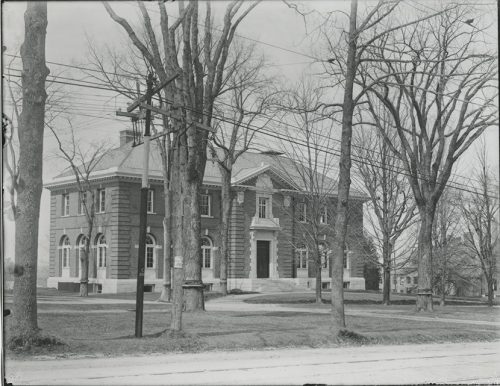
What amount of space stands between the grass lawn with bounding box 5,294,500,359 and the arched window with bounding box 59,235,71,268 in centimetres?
1251

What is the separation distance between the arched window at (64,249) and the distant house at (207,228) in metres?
0.05

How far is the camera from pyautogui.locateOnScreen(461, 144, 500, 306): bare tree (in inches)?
1124

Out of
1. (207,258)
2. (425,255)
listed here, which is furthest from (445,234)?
(207,258)

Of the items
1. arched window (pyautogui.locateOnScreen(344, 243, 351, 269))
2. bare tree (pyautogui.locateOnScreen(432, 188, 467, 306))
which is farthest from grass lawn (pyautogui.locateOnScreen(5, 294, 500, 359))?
arched window (pyautogui.locateOnScreen(344, 243, 351, 269))

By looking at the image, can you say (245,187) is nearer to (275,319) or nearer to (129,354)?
(275,319)

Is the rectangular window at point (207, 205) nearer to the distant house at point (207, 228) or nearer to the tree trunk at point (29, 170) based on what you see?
the distant house at point (207, 228)

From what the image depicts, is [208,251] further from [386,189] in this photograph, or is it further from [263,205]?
[386,189]

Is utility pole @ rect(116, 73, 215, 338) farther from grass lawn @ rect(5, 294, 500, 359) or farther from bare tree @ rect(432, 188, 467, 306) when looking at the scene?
bare tree @ rect(432, 188, 467, 306)

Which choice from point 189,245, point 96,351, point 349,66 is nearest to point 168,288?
point 189,245

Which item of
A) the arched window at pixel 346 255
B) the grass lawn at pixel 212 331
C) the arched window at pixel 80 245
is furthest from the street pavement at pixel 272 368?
the arched window at pixel 80 245

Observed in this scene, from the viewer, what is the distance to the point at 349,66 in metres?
16.6

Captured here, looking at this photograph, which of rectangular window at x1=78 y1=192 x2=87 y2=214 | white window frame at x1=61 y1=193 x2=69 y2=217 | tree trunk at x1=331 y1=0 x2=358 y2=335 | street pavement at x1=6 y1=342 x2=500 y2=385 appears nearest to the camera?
street pavement at x1=6 y1=342 x2=500 y2=385

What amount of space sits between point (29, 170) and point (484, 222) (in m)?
23.9

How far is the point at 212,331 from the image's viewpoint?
15625 millimetres
